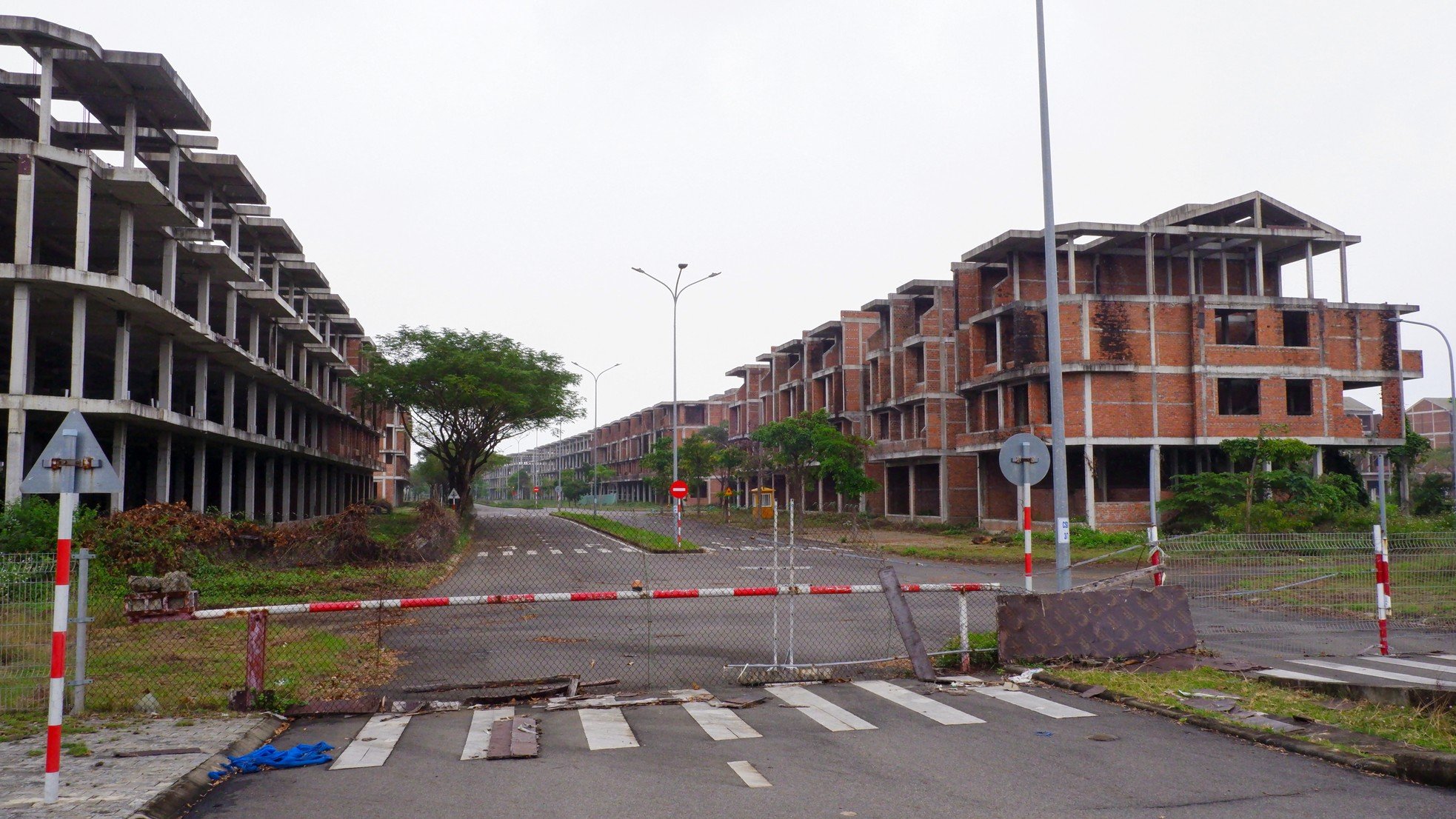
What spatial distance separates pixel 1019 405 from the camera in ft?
140

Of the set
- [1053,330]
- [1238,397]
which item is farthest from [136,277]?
[1238,397]

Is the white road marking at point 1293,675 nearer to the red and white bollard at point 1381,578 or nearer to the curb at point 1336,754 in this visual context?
the red and white bollard at point 1381,578

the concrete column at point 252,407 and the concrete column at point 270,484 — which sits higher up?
the concrete column at point 252,407

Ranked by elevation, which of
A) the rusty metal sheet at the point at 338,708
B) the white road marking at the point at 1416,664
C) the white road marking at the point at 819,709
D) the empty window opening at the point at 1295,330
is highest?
the empty window opening at the point at 1295,330

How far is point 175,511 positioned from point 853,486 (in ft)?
96.6

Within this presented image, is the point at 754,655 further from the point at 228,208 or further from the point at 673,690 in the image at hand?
the point at 228,208

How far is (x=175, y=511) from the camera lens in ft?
76.8

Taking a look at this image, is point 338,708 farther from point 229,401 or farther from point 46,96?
point 229,401

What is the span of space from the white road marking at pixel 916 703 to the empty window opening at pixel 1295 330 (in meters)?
38.3

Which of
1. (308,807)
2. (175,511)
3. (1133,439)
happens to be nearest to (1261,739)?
(308,807)

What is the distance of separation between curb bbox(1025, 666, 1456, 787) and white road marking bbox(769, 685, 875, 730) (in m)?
2.61

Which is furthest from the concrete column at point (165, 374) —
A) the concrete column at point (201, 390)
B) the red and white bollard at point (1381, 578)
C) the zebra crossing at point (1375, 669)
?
the red and white bollard at point (1381, 578)

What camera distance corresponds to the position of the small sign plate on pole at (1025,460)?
1223 centimetres

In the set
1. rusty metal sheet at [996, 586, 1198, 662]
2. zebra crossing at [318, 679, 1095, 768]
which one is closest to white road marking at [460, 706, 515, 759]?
zebra crossing at [318, 679, 1095, 768]
